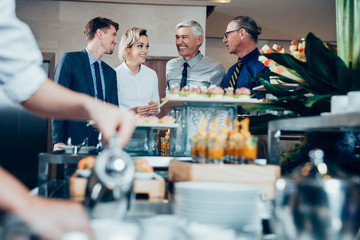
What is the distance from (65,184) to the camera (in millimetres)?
1508

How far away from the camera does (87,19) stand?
6438 millimetres

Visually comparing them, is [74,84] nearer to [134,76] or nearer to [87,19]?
[134,76]

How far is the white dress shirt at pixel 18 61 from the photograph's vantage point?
86cm

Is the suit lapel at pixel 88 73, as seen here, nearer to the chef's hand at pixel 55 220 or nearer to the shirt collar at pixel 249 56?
the shirt collar at pixel 249 56

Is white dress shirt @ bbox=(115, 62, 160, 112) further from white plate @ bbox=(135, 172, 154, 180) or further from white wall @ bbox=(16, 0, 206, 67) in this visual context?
white plate @ bbox=(135, 172, 154, 180)

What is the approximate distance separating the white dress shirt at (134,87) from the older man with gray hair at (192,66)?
208 mm

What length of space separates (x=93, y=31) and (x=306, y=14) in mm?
4910

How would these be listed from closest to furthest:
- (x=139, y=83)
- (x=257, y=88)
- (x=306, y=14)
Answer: (x=257, y=88) → (x=139, y=83) → (x=306, y=14)

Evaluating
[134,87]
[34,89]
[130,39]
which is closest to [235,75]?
[134,87]

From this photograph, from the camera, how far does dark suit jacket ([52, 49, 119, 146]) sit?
308 centimetres

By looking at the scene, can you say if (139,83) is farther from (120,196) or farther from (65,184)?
(120,196)

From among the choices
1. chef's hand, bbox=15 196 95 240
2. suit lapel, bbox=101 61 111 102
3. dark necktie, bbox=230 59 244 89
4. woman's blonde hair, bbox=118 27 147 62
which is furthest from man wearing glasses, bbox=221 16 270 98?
chef's hand, bbox=15 196 95 240

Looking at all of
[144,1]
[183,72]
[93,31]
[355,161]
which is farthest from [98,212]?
[144,1]

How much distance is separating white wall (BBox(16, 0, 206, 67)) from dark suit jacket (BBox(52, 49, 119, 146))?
3.22 m
